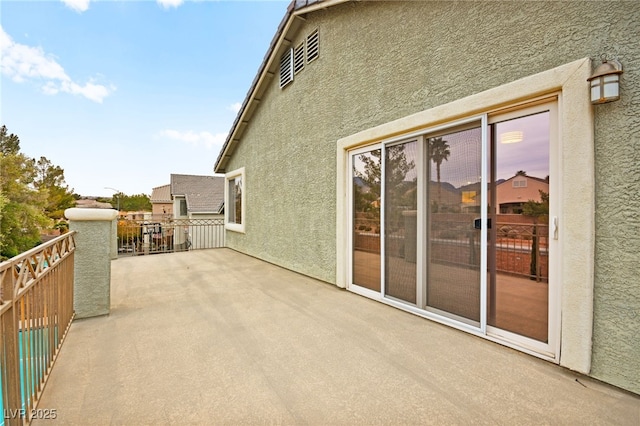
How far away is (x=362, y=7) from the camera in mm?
4480

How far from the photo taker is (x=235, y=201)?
32.2 ft

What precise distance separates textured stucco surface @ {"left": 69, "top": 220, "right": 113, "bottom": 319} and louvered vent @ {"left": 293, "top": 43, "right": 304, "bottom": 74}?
4.88 metres

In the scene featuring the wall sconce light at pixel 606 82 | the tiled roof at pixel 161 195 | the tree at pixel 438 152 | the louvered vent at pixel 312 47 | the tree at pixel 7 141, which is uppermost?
the tree at pixel 7 141

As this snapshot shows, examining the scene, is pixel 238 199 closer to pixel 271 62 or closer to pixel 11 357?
pixel 271 62

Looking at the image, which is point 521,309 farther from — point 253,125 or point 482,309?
point 253,125

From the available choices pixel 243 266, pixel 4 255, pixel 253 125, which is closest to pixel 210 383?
pixel 243 266

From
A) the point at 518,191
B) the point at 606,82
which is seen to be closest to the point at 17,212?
the point at 518,191

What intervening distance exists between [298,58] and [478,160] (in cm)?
488

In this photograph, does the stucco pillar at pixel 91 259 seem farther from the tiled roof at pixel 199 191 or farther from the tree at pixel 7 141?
the tree at pixel 7 141

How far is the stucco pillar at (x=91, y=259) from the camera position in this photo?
337 centimetres

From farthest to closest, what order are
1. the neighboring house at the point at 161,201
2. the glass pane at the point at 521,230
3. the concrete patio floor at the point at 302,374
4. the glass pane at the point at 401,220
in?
the neighboring house at the point at 161,201 < the glass pane at the point at 401,220 < the glass pane at the point at 521,230 < the concrete patio floor at the point at 302,374

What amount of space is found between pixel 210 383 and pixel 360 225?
3.15 meters

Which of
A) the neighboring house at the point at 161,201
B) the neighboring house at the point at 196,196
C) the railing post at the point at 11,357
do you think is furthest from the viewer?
the neighboring house at the point at 161,201

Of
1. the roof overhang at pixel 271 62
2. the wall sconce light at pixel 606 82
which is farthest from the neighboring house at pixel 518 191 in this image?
the roof overhang at pixel 271 62
